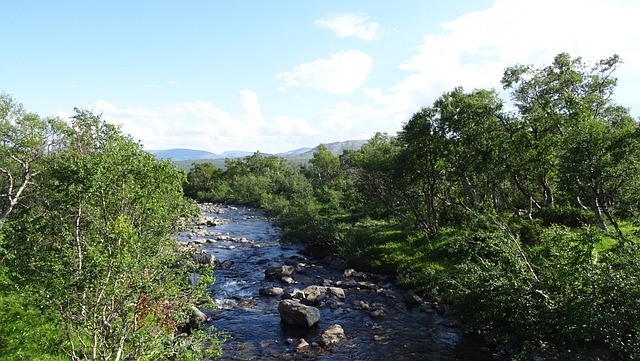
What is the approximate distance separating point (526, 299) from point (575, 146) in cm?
1027

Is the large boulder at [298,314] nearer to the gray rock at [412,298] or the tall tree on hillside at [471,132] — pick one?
the gray rock at [412,298]

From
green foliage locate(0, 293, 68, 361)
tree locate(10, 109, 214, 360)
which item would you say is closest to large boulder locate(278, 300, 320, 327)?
tree locate(10, 109, 214, 360)

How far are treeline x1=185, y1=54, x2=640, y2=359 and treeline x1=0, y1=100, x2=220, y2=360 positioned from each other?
1367 cm

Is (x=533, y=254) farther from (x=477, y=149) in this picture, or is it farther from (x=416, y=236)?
(x=416, y=236)

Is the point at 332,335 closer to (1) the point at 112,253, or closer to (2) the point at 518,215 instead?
(1) the point at 112,253

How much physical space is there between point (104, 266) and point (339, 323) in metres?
15.8

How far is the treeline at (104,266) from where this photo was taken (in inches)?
385

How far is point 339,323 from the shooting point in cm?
2222

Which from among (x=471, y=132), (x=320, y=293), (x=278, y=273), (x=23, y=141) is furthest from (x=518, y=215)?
(x=23, y=141)

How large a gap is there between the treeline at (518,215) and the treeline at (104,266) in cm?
1367

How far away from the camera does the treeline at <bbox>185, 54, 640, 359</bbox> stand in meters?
14.5

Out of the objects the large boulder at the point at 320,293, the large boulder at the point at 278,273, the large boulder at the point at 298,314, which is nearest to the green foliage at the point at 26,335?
the large boulder at the point at 298,314

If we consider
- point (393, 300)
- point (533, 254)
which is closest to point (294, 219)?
point (393, 300)

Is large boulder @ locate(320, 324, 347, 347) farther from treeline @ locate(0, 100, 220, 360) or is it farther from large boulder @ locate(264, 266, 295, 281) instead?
large boulder @ locate(264, 266, 295, 281)
